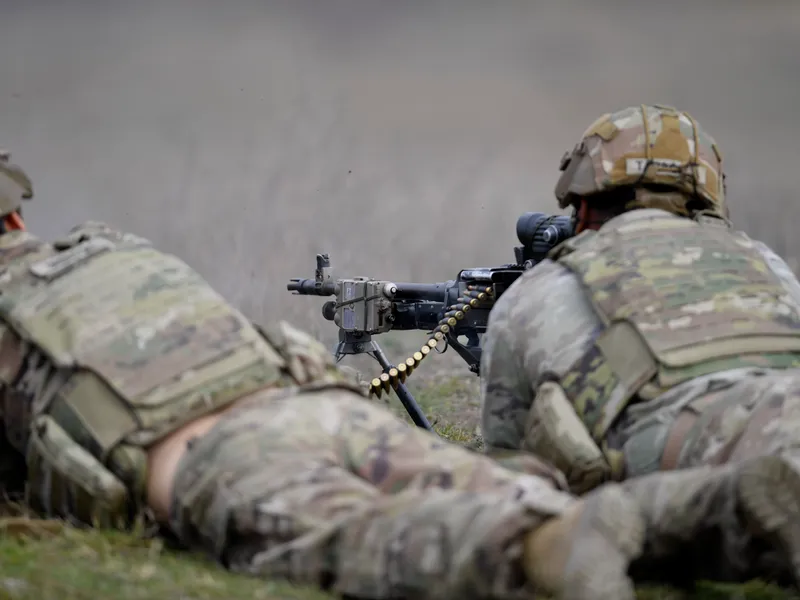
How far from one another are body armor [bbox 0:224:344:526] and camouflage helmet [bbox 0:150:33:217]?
Answer: 0.96ft

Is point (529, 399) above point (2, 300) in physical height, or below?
below

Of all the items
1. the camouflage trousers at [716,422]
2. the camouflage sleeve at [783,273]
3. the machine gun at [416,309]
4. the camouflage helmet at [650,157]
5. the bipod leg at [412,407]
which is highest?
the camouflage helmet at [650,157]

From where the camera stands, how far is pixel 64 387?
359 centimetres

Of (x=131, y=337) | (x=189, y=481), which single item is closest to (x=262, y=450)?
(x=189, y=481)

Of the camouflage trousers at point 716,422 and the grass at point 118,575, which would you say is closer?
the grass at point 118,575

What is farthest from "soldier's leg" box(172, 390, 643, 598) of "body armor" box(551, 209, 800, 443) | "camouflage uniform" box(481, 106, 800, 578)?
"body armor" box(551, 209, 800, 443)

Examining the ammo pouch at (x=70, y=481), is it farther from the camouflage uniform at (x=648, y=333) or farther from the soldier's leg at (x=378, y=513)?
the camouflage uniform at (x=648, y=333)

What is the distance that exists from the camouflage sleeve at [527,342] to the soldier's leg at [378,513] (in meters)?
0.98

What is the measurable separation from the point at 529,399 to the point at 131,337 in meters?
1.51

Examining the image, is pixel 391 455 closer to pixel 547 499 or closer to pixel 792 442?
pixel 547 499

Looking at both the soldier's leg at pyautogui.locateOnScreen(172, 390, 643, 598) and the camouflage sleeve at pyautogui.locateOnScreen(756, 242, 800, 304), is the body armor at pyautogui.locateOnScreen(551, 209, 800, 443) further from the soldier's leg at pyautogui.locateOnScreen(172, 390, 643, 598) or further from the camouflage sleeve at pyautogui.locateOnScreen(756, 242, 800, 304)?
the soldier's leg at pyautogui.locateOnScreen(172, 390, 643, 598)

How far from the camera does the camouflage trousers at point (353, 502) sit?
2.74m

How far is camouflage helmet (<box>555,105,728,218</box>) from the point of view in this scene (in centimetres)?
472

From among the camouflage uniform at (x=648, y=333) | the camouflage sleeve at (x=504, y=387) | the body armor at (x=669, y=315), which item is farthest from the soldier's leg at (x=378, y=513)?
the camouflage sleeve at (x=504, y=387)
